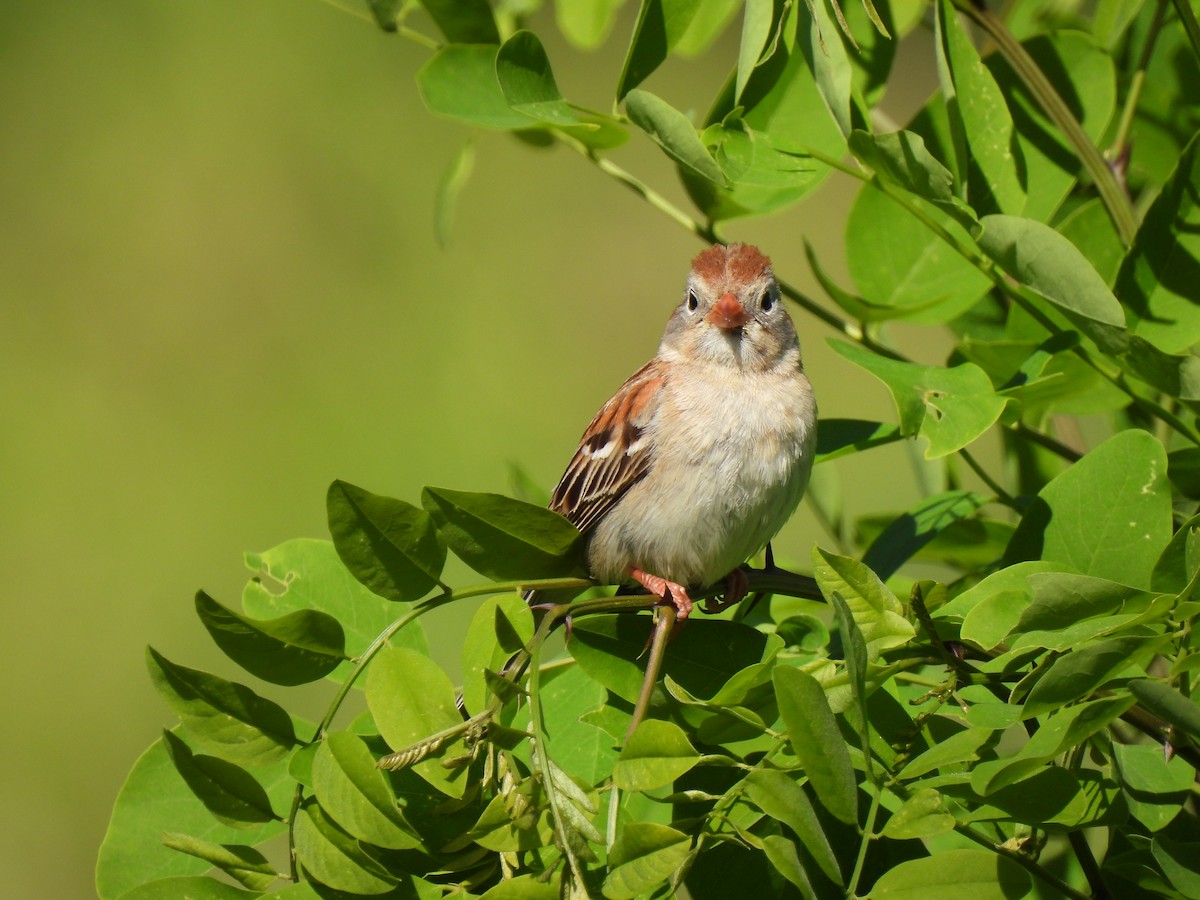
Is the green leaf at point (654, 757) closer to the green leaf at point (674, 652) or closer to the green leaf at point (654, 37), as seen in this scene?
the green leaf at point (674, 652)

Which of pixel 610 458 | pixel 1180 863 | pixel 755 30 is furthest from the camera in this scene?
pixel 610 458

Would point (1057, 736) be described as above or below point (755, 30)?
below

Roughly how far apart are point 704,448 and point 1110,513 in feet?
3.43

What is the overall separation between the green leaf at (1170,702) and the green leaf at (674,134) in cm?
82

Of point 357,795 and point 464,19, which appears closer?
point 357,795

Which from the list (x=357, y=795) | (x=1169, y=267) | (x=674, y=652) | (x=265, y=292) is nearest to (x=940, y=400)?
(x=1169, y=267)

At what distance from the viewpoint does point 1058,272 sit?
5.16 ft

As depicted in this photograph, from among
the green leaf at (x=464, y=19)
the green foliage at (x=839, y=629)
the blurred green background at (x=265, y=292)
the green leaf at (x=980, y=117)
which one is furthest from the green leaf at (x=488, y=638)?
the blurred green background at (x=265, y=292)

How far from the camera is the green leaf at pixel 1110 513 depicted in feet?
5.30

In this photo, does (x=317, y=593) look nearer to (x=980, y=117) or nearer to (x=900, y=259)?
(x=900, y=259)

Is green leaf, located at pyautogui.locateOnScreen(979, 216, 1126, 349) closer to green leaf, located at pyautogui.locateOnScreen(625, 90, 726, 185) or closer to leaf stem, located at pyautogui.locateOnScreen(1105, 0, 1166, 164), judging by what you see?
green leaf, located at pyautogui.locateOnScreen(625, 90, 726, 185)

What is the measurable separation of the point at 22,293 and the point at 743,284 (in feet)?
27.0

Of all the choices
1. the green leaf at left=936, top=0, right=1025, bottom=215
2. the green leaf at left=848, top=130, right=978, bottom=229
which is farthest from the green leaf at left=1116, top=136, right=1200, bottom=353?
the green leaf at left=848, top=130, right=978, bottom=229

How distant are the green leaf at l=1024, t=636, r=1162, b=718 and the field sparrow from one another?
0.94 metres
